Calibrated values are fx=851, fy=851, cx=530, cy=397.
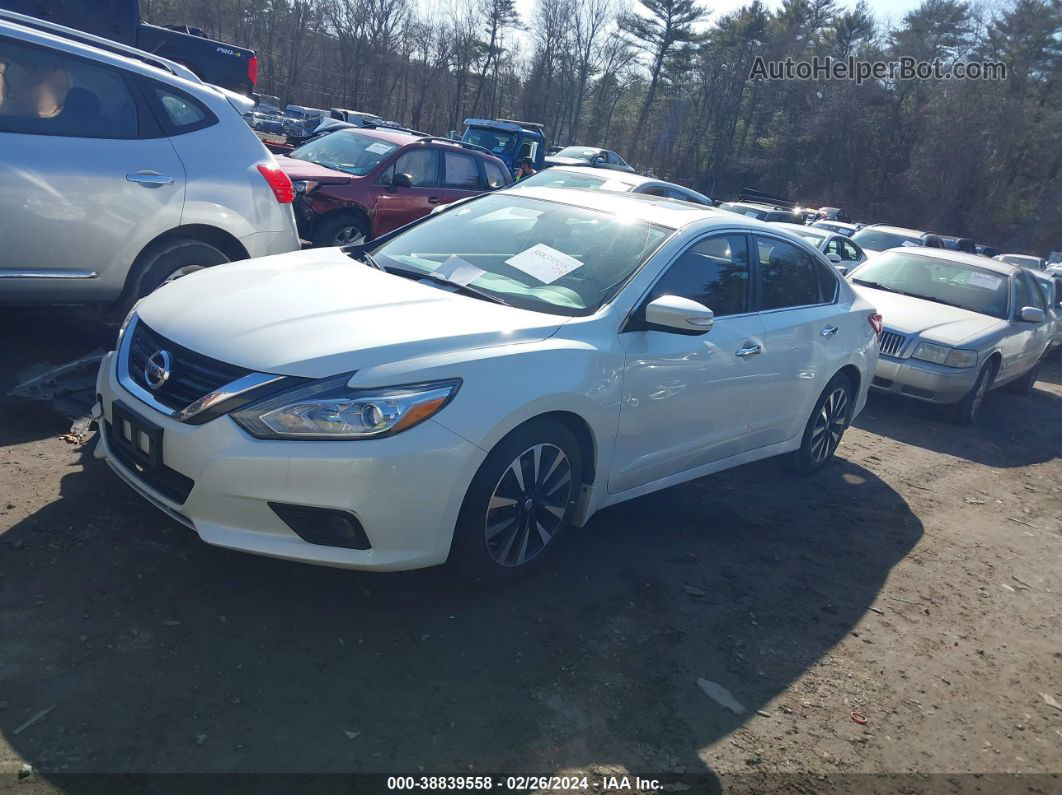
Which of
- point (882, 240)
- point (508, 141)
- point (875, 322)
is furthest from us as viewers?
point (508, 141)

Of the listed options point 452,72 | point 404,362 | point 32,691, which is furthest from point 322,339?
point 452,72

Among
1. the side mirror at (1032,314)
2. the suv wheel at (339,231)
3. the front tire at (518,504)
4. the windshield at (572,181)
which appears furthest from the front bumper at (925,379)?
the suv wheel at (339,231)

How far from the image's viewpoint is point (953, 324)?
8.97 metres

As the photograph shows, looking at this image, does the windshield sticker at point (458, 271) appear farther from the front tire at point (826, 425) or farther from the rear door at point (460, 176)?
the rear door at point (460, 176)

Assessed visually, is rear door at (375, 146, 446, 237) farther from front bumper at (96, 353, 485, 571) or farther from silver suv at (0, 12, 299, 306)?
front bumper at (96, 353, 485, 571)

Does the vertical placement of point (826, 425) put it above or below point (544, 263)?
below

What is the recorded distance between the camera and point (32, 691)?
2.71m

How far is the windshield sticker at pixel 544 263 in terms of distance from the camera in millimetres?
4207

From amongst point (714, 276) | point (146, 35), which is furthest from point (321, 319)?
point (146, 35)

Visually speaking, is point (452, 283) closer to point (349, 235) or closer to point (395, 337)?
point (395, 337)

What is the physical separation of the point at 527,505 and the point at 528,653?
2.04ft

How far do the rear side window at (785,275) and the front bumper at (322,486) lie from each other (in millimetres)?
2585

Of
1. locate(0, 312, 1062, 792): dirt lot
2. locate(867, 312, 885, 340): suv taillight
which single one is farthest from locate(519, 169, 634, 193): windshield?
locate(0, 312, 1062, 792): dirt lot

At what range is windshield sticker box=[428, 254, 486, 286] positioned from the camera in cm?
419
